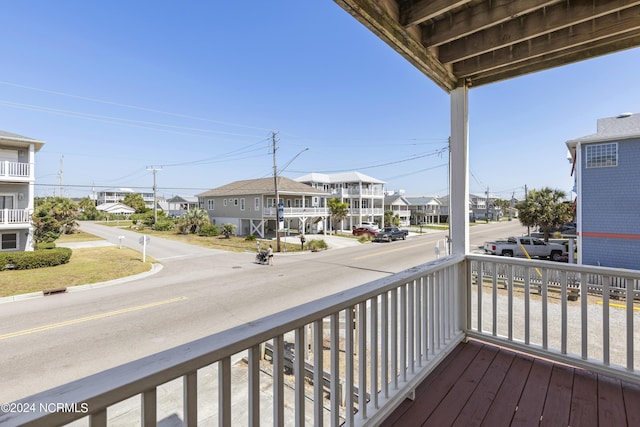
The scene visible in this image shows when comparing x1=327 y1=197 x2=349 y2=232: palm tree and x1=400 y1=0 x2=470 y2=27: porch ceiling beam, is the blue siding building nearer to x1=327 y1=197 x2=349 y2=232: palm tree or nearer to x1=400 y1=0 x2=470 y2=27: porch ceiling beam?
x1=400 y1=0 x2=470 y2=27: porch ceiling beam

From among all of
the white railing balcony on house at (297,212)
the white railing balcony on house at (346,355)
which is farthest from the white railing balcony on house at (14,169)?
the white railing balcony on house at (346,355)

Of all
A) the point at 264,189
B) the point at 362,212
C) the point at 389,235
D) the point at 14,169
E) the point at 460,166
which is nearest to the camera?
the point at 460,166

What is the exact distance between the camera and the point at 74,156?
7.44 metres

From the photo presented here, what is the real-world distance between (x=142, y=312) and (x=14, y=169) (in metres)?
10.2

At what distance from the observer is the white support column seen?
277 centimetres

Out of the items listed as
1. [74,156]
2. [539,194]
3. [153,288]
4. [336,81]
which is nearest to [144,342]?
[153,288]

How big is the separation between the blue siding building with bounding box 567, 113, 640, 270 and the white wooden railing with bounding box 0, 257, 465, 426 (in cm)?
941

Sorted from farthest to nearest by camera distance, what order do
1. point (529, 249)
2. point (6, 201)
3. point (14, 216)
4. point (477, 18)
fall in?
point (529, 249) → point (6, 201) → point (14, 216) → point (477, 18)

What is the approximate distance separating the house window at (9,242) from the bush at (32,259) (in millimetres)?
2648

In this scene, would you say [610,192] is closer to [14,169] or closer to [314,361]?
[314,361]

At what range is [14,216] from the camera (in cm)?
1141

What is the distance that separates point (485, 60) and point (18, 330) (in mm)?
8193

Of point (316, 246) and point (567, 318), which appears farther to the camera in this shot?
point (316, 246)

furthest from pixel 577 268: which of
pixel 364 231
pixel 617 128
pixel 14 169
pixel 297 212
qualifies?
pixel 364 231
